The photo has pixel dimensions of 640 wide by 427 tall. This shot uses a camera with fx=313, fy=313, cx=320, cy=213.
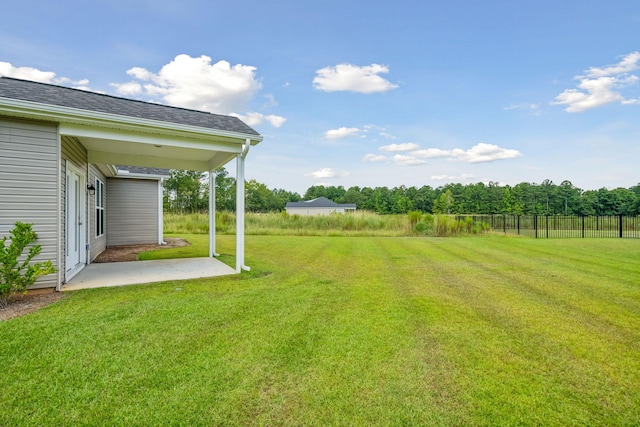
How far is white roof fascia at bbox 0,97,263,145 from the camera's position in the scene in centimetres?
408

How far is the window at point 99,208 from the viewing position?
8.62 m

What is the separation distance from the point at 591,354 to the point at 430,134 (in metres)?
15.2

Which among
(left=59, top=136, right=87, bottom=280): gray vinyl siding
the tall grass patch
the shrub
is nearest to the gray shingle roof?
(left=59, top=136, right=87, bottom=280): gray vinyl siding

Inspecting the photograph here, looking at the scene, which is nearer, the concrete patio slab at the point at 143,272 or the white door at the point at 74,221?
the concrete patio slab at the point at 143,272

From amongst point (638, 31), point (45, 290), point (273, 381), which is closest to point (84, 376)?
point (273, 381)

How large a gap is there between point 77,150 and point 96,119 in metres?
1.83

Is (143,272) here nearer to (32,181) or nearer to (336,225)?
(32,181)

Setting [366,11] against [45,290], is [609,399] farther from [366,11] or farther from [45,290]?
[366,11]

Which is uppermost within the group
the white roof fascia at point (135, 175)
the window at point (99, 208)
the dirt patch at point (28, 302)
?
the white roof fascia at point (135, 175)

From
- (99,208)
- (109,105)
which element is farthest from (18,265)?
(99,208)

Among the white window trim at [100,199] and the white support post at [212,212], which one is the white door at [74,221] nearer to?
the white window trim at [100,199]

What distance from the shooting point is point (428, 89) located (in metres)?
13.0

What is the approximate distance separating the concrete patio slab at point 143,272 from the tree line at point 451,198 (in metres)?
20.9

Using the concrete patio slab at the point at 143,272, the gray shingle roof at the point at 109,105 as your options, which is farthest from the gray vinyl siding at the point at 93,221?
the gray shingle roof at the point at 109,105
